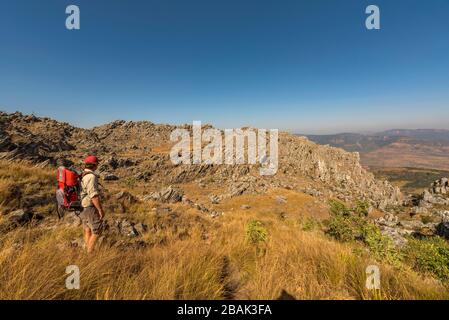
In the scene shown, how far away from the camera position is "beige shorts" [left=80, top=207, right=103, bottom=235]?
5.03 m

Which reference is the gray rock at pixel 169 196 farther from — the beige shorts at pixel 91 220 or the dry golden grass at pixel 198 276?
the dry golden grass at pixel 198 276

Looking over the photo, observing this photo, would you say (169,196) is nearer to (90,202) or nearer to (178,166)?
(90,202)

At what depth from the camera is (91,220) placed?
200 inches

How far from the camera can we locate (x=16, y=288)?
2.48 metres

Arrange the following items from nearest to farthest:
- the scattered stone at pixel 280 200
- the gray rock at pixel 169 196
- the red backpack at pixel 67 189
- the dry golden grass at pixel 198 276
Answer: the dry golden grass at pixel 198 276
the red backpack at pixel 67 189
the gray rock at pixel 169 196
the scattered stone at pixel 280 200

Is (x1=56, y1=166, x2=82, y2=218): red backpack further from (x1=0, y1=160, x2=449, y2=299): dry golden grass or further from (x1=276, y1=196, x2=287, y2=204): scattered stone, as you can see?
(x1=276, y1=196, x2=287, y2=204): scattered stone

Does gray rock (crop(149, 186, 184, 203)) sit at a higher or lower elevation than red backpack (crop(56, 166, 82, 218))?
lower

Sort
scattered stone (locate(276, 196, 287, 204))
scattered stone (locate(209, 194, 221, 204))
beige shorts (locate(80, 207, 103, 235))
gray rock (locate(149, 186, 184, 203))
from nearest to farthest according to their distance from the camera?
beige shorts (locate(80, 207, 103, 235)) → gray rock (locate(149, 186, 184, 203)) → scattered stone (locate(276, 196, 287, 204)) → scattered stone (locate(209, 194, 221, 204))

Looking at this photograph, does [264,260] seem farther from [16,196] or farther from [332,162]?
[332,162]

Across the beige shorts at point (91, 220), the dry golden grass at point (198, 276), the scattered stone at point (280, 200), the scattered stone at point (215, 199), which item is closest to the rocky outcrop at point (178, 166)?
the scattered stone at point (215, 199)

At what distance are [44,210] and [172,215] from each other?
5409mm

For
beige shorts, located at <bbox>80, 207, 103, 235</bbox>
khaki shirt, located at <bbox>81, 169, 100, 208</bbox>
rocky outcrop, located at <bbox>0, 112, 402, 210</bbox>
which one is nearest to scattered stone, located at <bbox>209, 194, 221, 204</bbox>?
rocky outcrop, located at <bbox>0, 112, 402, 210</bbox>

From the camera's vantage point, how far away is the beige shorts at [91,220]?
5027 mm
